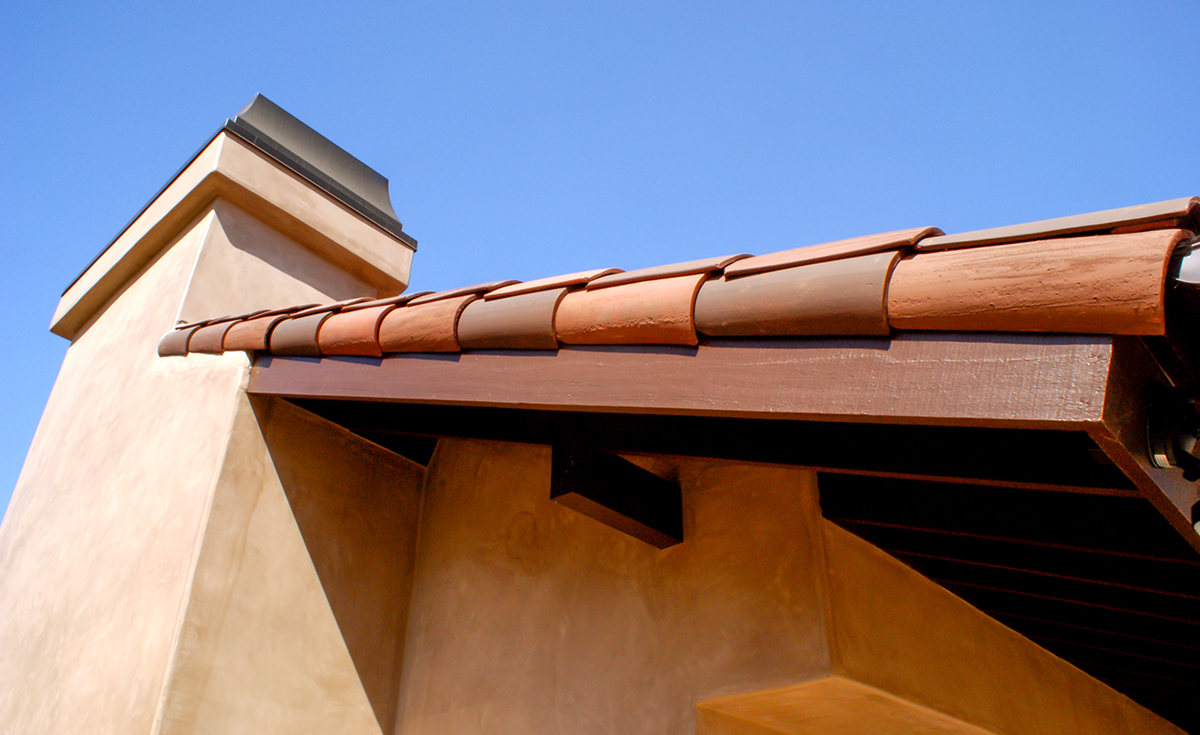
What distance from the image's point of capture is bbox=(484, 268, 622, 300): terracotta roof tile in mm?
1693

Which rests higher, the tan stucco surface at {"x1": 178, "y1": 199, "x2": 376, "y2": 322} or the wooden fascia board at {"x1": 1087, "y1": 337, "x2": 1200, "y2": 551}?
the tan stucco surface at {"x1": 178, "y1": 199, "x2": 376, "y2": 322}

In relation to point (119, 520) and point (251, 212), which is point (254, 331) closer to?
point (119, 520)

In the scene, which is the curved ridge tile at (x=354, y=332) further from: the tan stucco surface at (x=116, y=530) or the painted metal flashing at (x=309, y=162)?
the painted metal flashing at (x=309, y=162)

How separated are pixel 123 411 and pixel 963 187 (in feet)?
19.6

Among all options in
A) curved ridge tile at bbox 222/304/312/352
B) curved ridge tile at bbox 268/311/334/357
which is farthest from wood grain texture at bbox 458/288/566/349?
curved ridge tile at bbox 222/304/312/352

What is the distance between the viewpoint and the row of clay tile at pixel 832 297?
2.96 feet

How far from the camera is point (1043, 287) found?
944 mm

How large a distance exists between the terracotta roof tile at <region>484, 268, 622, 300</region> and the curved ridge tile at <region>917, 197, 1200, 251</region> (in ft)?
2.48

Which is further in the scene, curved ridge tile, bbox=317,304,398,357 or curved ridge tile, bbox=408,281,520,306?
curved ridge tile, bbox=317,304,398,357

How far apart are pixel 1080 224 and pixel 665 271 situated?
73 cm

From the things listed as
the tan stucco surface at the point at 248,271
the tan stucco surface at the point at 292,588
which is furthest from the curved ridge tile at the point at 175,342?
the tan stucco surface at the point at 292,588

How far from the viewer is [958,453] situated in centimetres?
160

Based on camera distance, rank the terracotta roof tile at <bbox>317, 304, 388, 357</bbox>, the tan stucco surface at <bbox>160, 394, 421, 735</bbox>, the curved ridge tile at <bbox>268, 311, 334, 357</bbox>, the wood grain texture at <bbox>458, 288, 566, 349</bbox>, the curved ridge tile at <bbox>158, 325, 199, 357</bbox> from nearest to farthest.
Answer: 1. the wood grain texture at <bbox>458, 288, 566, 349</bbox>
2. the terracotta roof tile at <bbox>317, 304, 388, 357</bbox>
3. the curved ridge tile at <bbox>268, 311, 334, 357</bbox>
4. the tan stucco surface at <bbox>160, 394, 421, 735</bbox>
5. the curved ridge tile at <bbox>158, 325, 199, 357</bbox>

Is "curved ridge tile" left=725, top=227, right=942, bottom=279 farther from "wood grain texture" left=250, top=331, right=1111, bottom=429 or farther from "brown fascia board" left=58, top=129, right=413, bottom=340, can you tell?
"brown fascia board" left=58, top=129, right=413, bottom=340
